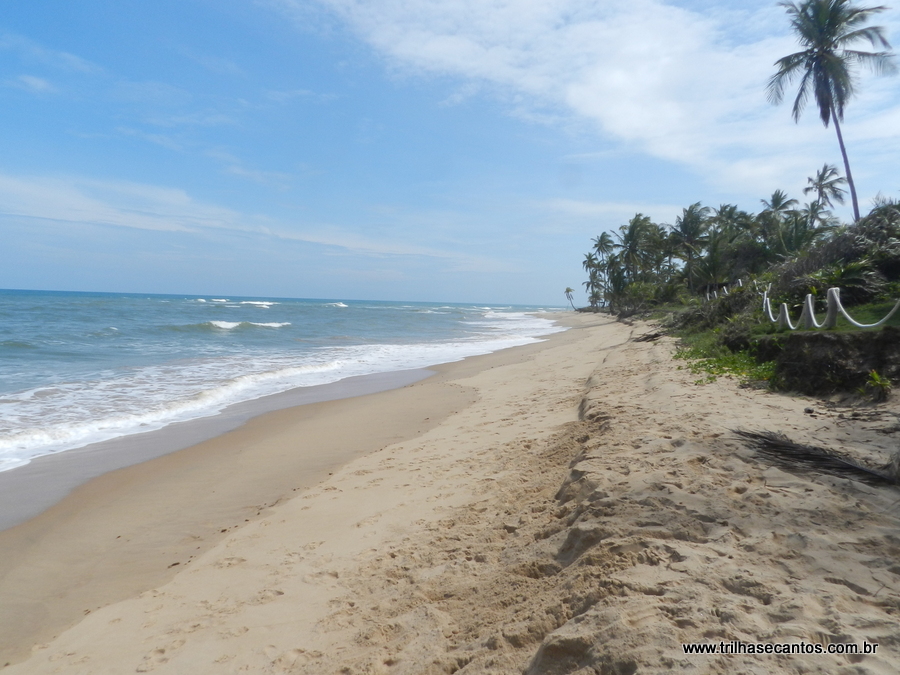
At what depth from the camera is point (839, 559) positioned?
2.53 meters

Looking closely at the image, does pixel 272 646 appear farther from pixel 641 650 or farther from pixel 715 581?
pixel 715 581

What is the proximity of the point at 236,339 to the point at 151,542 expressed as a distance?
20464 millimetres

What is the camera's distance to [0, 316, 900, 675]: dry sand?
225 cm

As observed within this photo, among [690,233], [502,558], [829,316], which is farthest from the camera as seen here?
[690,233]

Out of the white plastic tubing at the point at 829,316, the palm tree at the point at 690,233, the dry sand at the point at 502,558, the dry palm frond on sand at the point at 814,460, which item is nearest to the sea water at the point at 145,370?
the dry sand at the point at 502,558

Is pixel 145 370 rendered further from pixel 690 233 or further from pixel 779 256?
pixel 690 233

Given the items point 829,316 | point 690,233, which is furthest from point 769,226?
point 829,316

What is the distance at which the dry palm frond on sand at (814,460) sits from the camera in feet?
10.8

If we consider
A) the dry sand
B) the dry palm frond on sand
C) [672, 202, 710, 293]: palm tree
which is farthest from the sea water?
[672, 202, 710, 293]: palm tree

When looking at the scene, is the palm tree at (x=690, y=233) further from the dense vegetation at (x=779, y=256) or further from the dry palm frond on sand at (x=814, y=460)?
the dry palm frond on sand at (x=814, y=460)

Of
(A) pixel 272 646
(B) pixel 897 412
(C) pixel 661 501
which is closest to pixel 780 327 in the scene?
(B) pixel 897 412

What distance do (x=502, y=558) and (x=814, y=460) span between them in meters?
2.35

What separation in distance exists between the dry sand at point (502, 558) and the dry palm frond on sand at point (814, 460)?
145 mm

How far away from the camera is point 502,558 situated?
11.2 feet
